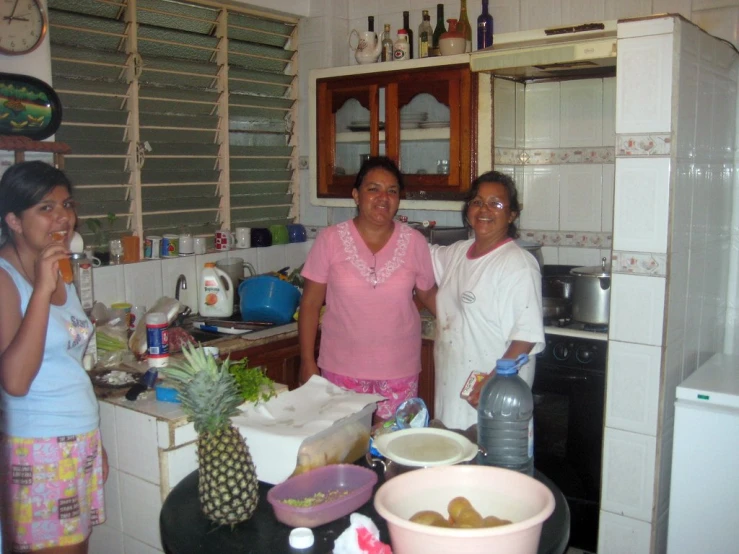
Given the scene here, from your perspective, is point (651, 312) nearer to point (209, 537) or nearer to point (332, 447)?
point (332, 447)

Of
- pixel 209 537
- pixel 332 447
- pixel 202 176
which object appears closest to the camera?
pixel 209 537

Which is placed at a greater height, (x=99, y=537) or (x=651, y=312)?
(x=651, y=312)

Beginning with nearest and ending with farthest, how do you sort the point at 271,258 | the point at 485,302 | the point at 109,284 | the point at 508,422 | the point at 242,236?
the point at 508,422
the point at 485,302
the point at 109,284
the point at 242,236
the point at 271,258

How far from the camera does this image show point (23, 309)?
1772 mm

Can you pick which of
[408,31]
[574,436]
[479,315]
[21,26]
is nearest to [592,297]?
[574,436]

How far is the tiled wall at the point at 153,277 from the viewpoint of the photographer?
122 inches

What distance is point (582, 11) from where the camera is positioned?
3.20 meters

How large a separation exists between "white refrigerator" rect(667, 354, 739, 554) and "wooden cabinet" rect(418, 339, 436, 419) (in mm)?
1042

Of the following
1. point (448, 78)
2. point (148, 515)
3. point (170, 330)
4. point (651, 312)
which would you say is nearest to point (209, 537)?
point (148, 515)

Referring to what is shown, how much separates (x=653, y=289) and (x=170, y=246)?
6.90ft

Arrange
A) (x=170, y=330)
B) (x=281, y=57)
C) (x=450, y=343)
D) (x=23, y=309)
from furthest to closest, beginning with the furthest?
(x=281, y=57) < (x=170, y=330) < (x=450, y=343) < (x=23, y=309)

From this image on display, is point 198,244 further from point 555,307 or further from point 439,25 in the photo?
point 555,307

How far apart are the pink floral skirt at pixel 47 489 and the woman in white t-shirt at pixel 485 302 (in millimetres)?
1099

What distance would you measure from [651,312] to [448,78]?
1.37m
